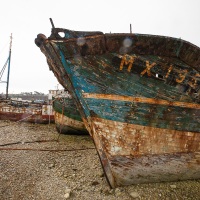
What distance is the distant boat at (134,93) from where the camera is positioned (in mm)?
3459

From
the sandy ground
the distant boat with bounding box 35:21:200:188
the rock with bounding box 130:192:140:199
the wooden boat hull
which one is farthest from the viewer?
the wooden boat hull

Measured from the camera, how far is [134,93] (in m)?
3.59

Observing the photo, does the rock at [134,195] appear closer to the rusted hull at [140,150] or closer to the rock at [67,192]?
the rusted hull at [140,150]

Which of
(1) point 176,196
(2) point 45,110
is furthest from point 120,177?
(2) point 45,110

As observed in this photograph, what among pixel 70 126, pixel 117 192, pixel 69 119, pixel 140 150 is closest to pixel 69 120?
pixel 69 119

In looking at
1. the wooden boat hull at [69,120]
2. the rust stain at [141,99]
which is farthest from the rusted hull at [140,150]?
the wooden boat hull at [69,120]

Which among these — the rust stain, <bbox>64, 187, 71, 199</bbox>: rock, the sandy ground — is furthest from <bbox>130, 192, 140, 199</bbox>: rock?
the rust stain

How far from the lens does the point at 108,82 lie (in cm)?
359

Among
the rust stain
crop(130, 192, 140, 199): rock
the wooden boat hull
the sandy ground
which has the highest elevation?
the rust stain

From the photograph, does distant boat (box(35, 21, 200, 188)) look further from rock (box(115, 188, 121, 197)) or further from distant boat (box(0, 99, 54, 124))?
distant boat (box(0, 99, 54, 124))

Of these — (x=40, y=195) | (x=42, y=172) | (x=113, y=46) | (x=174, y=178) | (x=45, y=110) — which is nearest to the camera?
(x=113, y=46)

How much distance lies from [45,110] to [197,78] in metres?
12.9

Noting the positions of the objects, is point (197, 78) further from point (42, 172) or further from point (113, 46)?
point (42, 172)

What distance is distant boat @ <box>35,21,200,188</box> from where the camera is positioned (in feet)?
11.3
